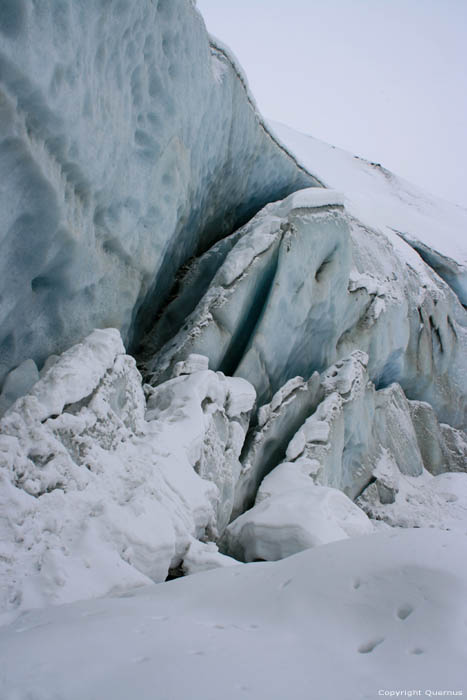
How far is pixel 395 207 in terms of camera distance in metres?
12.3

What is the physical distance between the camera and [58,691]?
1.04 meters

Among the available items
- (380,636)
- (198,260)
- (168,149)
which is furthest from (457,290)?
(380,636)

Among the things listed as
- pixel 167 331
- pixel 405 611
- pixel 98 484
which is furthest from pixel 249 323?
pixel 405 611

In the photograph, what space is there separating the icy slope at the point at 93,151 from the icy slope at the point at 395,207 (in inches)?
169

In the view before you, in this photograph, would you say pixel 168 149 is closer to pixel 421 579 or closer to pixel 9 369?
pixel 9 369

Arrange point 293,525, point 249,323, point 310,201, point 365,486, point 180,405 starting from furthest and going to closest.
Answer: point 365,486 → point 310,201 → point 249,323 → point 180,405 → point 293,525

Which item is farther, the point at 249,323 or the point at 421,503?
the point at 421,503

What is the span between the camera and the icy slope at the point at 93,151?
208 cm

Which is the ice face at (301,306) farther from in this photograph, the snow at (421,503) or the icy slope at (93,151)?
the snow at (421,503)

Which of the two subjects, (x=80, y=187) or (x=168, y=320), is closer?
(x=80, y=187)

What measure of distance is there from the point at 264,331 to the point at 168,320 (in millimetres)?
1214

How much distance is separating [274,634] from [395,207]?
12558mm

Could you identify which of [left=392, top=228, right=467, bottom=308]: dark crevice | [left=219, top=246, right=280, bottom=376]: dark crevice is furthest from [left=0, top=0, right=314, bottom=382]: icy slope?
[left=392, top=228, right=467, bottom=308]: dark crevice

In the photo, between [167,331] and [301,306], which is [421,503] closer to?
[301,306]
